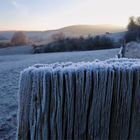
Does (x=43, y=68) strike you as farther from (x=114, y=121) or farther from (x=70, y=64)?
(x=114, y=121)

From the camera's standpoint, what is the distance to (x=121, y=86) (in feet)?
4.34

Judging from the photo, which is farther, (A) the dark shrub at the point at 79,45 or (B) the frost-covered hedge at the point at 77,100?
(A) the dark shrub at the point at 79,45

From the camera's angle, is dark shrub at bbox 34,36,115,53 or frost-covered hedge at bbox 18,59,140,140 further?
dark shrub at bbox 34,36,115,53

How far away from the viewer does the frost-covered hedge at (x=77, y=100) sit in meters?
1.29

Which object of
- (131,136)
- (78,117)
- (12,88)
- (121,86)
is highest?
(121,86)

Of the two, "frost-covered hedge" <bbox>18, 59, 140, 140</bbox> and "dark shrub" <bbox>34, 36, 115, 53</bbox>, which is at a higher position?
"frost-covered hedge" <bbox>18, 59, 140, 140</bbox>

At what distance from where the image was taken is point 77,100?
51.2 inches

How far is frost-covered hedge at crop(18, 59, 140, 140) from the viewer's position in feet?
4.22

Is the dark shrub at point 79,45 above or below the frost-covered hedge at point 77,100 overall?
below

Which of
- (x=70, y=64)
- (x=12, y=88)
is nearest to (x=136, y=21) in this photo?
(x=12, y=88)

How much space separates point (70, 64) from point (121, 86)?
247 millimetres

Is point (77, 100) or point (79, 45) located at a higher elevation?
point (77, 100)

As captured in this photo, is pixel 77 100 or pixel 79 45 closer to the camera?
pixel 77 100

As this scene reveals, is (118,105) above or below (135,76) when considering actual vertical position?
below
